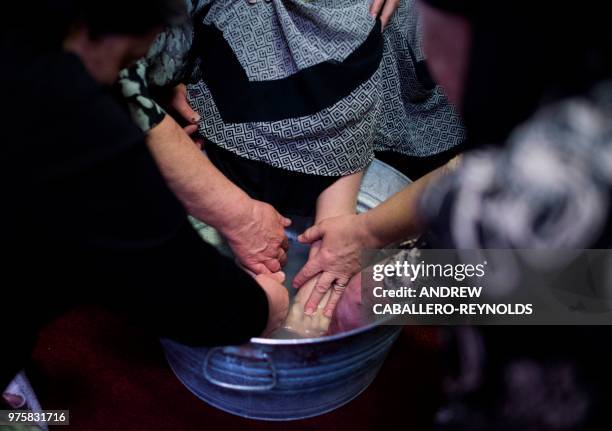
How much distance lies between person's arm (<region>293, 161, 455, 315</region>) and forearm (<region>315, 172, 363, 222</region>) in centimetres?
5

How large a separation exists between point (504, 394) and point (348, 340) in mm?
363

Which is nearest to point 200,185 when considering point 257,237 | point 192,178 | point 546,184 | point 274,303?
point 192,178

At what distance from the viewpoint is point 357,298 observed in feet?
3.67

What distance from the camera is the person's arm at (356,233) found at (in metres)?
1.03

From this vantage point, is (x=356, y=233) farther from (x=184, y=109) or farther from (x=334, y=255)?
(x=184, y=109)

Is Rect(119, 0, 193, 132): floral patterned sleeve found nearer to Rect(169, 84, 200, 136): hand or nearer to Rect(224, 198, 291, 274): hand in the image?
Rect(169, 84, 200, 136): hand

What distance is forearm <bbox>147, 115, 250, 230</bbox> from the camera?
1.00 meters

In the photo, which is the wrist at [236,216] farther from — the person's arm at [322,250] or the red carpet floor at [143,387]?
the red carpet floor at [143,387]

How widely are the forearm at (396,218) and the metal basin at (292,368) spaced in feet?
0.53

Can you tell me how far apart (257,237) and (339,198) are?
0.20 meters

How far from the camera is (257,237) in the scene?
112cm

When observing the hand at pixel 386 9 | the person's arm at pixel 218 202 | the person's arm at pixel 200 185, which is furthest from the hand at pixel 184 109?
the hand at pixel 386 9

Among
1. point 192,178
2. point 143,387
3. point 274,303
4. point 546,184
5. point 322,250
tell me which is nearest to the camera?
point 546,184

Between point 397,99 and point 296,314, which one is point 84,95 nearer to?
point 296,314
